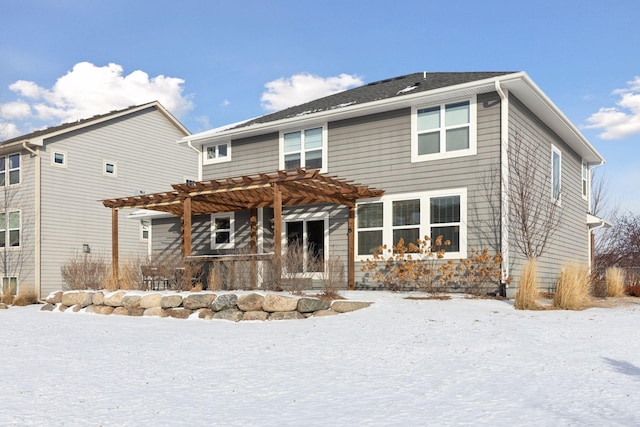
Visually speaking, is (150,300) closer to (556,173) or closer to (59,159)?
(556,173)

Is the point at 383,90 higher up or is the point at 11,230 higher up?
the point at 383,90

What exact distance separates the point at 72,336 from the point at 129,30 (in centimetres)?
841

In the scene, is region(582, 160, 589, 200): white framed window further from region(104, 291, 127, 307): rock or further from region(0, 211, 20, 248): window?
region(0, 211, 20, 248): window

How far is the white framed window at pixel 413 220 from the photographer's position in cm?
1279

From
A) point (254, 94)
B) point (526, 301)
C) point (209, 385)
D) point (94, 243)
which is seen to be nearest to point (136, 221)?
point (94, 243)

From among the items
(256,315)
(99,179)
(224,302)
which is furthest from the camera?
(99,179)

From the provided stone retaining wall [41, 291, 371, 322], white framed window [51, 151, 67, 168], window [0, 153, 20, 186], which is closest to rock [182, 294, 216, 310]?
stone retaining wall [41, 291, 371, 322]

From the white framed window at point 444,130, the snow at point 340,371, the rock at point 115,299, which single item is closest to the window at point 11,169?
the rock at point 115,299

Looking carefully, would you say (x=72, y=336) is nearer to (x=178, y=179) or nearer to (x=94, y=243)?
(x=94, y=243)

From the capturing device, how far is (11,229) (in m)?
21.2

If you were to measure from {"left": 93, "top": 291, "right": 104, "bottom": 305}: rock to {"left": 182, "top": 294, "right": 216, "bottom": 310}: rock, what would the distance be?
2.68 meters

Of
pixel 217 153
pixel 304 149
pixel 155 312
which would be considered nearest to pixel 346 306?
pixel 155 312

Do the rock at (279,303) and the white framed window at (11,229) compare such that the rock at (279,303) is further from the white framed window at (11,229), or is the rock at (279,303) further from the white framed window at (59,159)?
the white framed window at (11,229)

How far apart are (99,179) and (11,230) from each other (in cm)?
367
